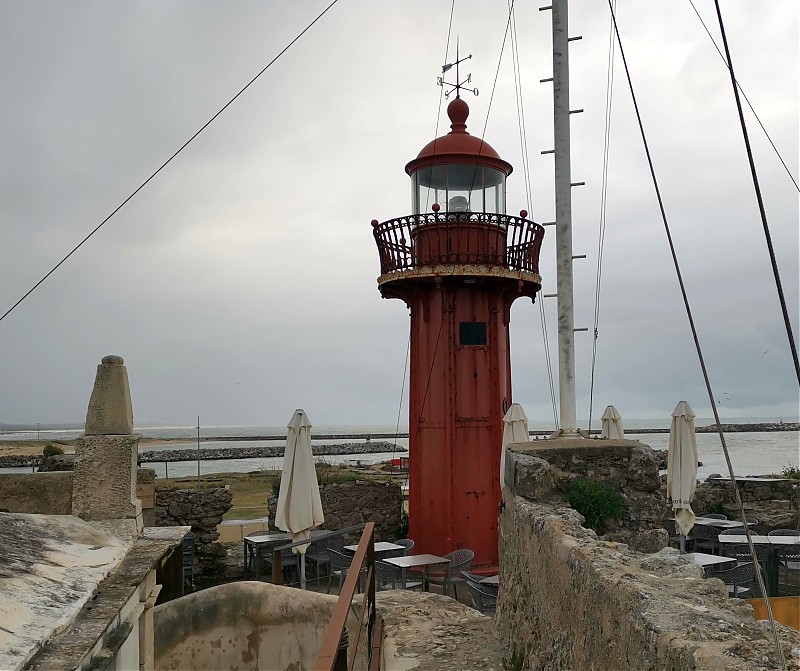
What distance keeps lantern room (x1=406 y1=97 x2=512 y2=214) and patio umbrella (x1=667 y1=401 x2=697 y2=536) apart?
4.87m

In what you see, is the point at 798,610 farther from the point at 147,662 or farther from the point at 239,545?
the point at 239,545

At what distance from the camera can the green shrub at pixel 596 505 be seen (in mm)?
6445

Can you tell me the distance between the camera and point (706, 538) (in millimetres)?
10500

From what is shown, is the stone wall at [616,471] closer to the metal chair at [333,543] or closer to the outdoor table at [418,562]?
the outdoor table at [418,562]

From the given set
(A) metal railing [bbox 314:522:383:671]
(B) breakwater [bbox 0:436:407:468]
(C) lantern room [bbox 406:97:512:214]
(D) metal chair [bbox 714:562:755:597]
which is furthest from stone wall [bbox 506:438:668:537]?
(B) breakwater [bbox 0:436:407:468]

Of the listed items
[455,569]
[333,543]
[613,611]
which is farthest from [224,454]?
[613,611]

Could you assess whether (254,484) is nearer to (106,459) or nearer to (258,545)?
(258,545)

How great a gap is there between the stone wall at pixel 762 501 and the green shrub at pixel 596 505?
686cm

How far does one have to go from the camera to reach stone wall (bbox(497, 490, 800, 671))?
8.57 feet

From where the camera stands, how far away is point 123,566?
4.12 metres

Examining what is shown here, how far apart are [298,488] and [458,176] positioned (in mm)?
6068

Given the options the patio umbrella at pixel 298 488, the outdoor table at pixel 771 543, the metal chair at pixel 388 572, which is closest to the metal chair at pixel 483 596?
the metal chair at pixel 388 572

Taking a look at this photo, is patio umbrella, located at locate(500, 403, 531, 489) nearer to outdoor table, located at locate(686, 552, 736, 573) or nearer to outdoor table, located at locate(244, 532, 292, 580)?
outdoor table, located at locate(686, 552, 736, 573)

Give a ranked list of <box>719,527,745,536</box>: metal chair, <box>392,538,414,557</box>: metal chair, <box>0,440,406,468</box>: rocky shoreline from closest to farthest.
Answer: <box>719,527,745,536</box>: metal chair → <box>392,538,414,557</box>: metal chair → <box>0,440,406,468</box>: rocky shoreline
